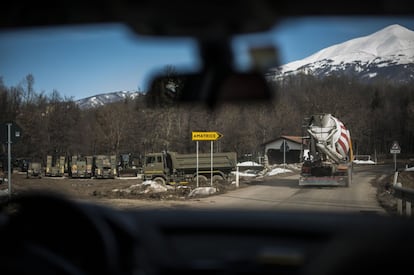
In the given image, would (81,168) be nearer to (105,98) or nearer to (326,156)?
(326,156)

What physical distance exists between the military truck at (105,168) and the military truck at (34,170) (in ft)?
13.2

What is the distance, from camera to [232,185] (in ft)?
→ 89.2

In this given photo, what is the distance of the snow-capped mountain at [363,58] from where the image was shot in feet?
13.9

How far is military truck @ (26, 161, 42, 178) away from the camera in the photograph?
1345 inches

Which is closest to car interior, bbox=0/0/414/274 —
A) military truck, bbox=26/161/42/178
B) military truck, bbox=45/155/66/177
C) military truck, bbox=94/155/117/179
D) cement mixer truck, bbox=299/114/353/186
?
cement mixer truck, bbox=299/114/353/186

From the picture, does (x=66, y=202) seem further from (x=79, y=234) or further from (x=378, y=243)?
(x=378, y=243)

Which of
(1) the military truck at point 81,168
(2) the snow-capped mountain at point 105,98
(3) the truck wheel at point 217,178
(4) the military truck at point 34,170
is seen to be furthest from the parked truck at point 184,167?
(2) the snow-capped mountain at point 105,98

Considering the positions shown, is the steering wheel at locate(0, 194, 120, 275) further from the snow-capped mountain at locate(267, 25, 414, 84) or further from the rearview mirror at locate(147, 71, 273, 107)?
the snow-capped mountain at locate(267, 25, 414, 84)

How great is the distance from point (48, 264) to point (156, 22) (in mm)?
1564

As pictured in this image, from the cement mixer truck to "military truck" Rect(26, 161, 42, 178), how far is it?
19195 mm

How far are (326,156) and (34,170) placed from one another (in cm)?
2163

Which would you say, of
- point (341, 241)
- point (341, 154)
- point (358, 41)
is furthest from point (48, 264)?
point (341, 154)

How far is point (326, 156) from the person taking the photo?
2533 cm

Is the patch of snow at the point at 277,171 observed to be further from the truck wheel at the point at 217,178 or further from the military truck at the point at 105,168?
the military truck at the point at 105,168
